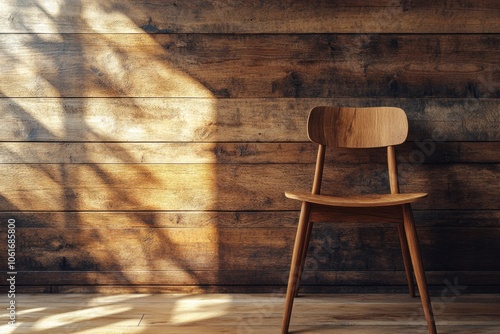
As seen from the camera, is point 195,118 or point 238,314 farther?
point 195,118

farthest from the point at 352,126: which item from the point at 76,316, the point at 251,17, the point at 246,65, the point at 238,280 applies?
the point at 76,316

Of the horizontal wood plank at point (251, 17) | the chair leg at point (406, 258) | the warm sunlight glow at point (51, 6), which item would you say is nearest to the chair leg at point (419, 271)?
the chair leg at point (406, 258)

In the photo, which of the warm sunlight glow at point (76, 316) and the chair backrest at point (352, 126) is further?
the chair backrest at point (352, 126)

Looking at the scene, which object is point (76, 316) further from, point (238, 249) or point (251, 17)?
point (251, 17)

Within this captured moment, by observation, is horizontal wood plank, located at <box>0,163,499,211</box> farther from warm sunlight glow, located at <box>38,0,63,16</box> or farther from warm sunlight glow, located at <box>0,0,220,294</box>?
warm sunlight glow, located at <box>38,0,63,16</box>

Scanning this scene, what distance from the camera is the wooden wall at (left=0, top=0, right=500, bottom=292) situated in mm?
1907

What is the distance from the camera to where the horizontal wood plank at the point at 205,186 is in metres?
1.92

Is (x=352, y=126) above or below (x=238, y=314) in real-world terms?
above

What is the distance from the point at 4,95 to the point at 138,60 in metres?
0.54

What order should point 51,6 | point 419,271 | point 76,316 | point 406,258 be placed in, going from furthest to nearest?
point 51,6 < point 406,258 < point 76,316 < point 419,271

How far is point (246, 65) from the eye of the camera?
1915 mm

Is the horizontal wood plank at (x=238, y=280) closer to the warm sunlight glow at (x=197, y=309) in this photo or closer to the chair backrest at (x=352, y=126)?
the warm sunlight glow at (x=197, y=309)

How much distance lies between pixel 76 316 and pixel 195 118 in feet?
2.73

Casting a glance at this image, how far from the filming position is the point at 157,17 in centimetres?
190
